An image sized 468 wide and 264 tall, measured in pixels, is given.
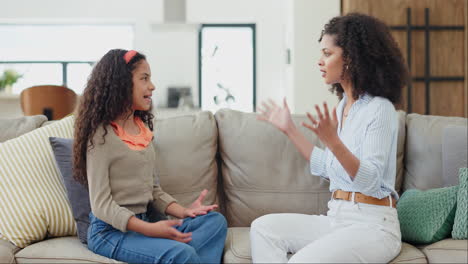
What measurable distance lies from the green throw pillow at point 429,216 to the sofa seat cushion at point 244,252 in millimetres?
53

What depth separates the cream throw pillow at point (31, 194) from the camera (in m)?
1.99

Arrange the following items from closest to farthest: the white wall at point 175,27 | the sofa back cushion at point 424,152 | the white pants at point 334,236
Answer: the white pants at point 334,236 < the sofa back cushion at point 424,152 < the white wall at point 175,27

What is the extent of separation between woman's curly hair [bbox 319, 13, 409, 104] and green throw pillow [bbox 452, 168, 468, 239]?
0.39 meters

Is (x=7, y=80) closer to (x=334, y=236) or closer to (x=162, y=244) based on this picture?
(x=162, y=244)

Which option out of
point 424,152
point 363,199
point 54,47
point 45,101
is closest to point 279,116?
point 363,199

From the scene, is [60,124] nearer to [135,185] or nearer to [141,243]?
[135,185]

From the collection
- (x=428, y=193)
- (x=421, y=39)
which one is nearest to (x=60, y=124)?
(x=428, y=193)

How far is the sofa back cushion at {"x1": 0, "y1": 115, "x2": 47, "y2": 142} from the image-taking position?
2.35 meters

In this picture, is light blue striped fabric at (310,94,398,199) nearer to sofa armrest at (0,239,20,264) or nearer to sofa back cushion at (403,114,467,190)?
sofa back cushion at (403,114,467,190)

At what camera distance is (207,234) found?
1851mm

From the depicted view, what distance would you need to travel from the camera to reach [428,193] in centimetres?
201

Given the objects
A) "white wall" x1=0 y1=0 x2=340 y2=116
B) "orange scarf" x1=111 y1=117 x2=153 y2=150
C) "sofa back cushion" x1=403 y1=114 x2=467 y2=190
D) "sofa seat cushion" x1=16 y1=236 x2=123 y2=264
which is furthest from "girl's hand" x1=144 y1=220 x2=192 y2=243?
"white wall" x1=0 y1=0 x2=340 y2=116

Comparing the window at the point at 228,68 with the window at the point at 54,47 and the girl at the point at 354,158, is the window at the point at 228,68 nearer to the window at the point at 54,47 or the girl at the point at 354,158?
the window at the point at 54,47

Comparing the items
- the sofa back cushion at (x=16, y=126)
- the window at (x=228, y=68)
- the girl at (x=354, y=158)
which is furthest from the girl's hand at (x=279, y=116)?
the window at (x=228, y=68)
